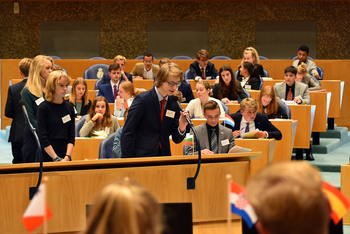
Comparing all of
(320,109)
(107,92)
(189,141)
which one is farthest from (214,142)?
(320,109)

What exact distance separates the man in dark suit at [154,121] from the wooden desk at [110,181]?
1.27 ft

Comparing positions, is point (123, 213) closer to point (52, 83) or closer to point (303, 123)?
point (52, 83)

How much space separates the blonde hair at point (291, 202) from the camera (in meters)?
0.82

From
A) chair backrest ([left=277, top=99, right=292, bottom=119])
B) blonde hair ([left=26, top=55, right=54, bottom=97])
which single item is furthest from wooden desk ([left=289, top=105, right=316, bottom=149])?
blonde hair ([left=26, top=55, right=54, bottom=97])

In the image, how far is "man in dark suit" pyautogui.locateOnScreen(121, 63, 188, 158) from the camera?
9.19ft

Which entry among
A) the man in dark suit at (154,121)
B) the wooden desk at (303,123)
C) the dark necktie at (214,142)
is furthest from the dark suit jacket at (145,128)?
the wooden desk at (303,123)

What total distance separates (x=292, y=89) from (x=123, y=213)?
5621 mm

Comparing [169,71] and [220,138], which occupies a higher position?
[169,71]

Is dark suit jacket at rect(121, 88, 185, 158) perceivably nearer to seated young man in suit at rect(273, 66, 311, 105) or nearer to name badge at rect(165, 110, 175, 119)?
name badge at rect(165, 110, 175, 119)

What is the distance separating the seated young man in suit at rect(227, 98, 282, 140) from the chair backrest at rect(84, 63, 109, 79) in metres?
4.10

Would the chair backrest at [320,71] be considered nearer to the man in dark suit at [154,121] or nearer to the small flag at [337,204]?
the man in dark suit at [154,121]

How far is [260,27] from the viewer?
11812 mm

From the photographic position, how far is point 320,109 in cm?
622

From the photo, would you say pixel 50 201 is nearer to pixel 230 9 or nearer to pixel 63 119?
pixel 63 119
